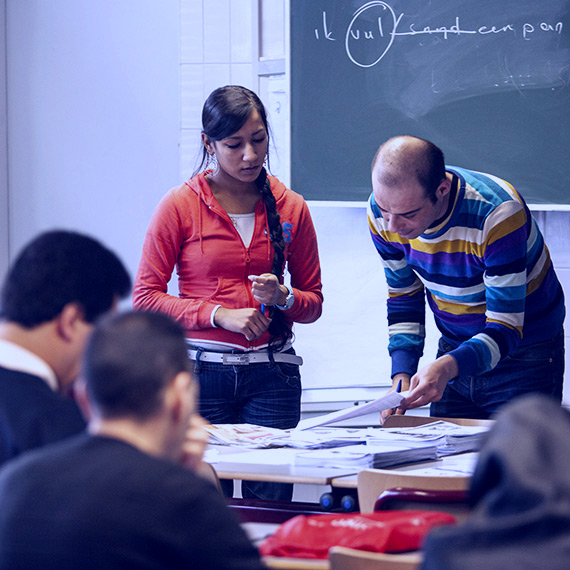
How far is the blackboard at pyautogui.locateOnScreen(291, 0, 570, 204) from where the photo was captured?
11.2ft

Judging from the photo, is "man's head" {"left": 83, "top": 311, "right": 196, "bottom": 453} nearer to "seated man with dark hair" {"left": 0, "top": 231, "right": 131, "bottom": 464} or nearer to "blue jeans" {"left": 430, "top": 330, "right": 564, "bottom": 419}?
"seated man with dark hair" {"left": 0, "top": 231, "right": 131, "bottom": 464}

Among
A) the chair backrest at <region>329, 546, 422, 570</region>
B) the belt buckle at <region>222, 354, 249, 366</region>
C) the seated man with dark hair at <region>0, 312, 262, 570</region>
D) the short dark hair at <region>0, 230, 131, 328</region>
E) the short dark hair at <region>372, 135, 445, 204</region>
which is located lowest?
the chair backrest at <region>329, 546, 422, 570</region>

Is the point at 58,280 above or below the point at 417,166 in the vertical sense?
below

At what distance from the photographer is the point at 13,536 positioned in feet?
3.48

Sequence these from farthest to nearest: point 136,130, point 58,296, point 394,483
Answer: point 136,130
point 394,483
point 58,296

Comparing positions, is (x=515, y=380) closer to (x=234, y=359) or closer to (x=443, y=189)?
(x=443, y=189)

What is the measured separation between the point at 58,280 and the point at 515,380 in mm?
1686

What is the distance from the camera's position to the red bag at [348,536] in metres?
1.39

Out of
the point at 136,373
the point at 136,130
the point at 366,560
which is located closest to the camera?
the point at 136,373

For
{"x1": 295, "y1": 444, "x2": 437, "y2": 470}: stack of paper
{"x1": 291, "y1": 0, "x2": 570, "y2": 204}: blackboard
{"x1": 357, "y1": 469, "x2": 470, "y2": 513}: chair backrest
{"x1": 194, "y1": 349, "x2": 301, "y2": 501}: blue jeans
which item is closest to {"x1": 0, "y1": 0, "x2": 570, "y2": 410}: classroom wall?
{"x1": 291, "y1": 0, "x2": 570, "y2": 204}: blackboard

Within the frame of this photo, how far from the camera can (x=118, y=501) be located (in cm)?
105

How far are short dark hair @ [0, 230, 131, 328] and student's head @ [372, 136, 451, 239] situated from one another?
121 cm

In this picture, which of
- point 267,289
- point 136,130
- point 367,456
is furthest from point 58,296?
point 136,130

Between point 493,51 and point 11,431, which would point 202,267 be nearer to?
point 11,431
